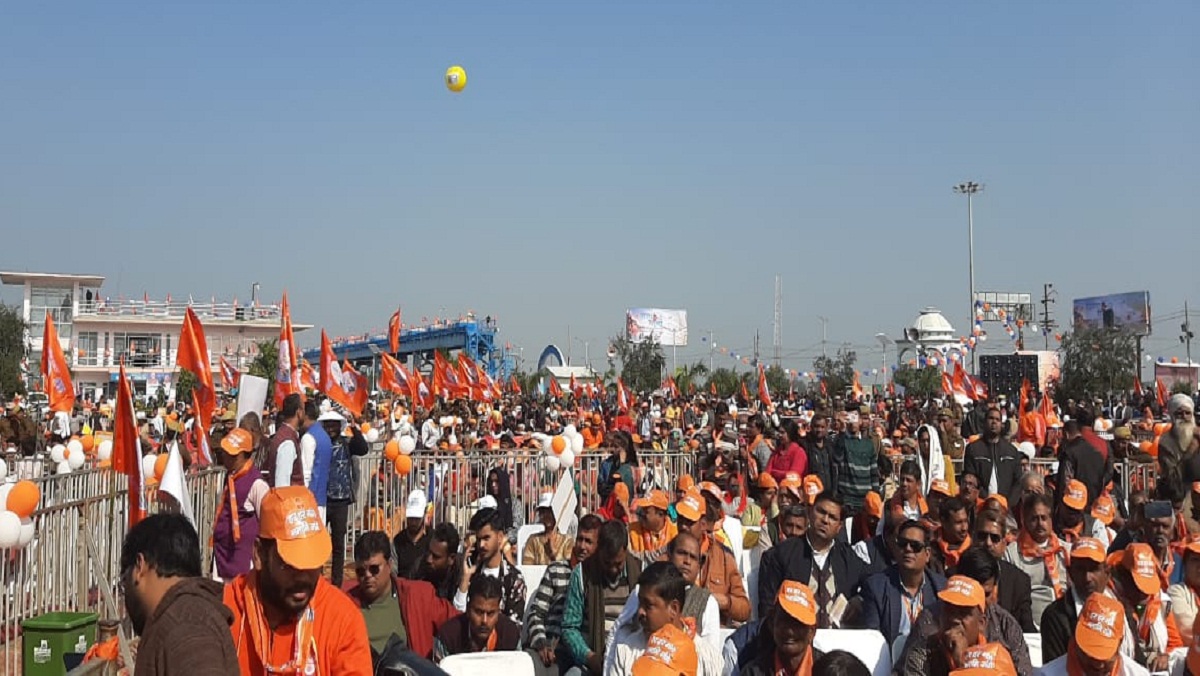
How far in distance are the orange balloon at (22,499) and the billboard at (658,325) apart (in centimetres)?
9718

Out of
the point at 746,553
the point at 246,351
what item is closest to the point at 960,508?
the point at 746,553

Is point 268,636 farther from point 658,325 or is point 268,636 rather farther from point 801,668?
point 658,325

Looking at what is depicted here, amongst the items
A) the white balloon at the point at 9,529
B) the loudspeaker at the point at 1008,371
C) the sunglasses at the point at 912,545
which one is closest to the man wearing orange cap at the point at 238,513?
the white balloon at the point at 9,529

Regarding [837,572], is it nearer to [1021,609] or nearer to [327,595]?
[1021,609]

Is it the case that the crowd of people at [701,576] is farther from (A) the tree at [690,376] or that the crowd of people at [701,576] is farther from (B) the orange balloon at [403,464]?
(A) the tree at [690,376]

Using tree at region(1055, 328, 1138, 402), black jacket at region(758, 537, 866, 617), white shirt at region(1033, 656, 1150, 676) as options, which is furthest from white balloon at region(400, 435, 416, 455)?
tree at region(1055, 328, 1138, 402)

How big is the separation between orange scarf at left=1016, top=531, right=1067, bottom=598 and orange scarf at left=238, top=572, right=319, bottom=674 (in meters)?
5.38

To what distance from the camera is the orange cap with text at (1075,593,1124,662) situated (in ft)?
14.8

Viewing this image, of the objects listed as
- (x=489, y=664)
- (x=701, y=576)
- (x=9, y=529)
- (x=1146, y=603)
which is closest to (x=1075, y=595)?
(x=1146, y=603)

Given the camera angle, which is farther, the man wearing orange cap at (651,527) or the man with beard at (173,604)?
the man wearing orange cap at (651,527)

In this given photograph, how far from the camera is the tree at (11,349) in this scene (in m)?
50.4

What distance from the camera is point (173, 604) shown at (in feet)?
9.37

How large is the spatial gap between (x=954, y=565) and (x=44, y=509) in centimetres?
605

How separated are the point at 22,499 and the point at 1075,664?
6.15 m
